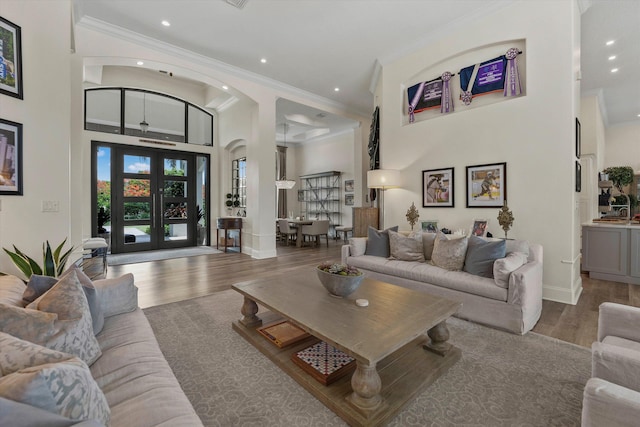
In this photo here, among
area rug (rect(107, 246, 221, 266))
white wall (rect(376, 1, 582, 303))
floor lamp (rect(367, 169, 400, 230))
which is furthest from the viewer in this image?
area rug (rect(107, 246, 221, 266))

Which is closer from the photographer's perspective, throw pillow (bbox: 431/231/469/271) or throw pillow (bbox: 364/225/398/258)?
throw pillow (bbox: 431/231/469/271)

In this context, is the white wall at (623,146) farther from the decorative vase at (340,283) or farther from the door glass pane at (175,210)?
the door glass pane at (175,210)

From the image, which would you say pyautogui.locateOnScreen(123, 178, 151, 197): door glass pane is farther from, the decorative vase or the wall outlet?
the decorative vase

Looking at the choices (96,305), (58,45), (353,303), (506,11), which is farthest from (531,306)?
(58,45)

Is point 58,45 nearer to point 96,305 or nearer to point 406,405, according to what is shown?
point 96,305

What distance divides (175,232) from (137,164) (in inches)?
73.9

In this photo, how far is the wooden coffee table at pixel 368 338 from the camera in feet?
5.00

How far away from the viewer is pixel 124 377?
4.14 ft

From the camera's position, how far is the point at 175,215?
7.38 metres

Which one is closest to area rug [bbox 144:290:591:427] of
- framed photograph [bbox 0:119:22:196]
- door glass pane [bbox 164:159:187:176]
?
framed photograph [bbox 0:119:22:196]

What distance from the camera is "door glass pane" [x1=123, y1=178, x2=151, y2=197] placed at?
668 cm

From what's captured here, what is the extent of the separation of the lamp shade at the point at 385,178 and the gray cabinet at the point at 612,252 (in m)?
3.07

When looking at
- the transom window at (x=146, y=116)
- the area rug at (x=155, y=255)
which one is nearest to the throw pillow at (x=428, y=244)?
the area rug at (x=155, y=255)

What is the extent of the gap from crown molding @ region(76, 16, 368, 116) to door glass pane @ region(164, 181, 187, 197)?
10.7 ft
